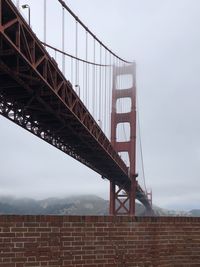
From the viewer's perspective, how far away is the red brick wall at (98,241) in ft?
19.6

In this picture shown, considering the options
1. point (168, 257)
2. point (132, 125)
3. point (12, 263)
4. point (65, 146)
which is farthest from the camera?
point (132, 125)

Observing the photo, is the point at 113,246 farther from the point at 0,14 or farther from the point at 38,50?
the point at 38,50

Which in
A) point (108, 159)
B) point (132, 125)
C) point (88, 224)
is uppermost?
point (132, 125)

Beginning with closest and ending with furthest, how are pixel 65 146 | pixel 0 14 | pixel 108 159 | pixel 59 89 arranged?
pixel 0 14
pixel 59 89
pixel 65 146
pixel 108 159

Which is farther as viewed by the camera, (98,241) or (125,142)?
(125,142)

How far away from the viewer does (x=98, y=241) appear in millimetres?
6605

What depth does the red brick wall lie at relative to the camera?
5984 mm

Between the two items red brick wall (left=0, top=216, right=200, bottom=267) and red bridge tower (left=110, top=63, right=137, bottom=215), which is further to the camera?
red bridge tower (left=110, top=63, right=137, bottom=215)

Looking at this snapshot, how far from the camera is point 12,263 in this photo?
233 inches

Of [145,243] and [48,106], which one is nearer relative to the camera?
[145,243]

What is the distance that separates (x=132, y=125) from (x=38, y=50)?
107ft

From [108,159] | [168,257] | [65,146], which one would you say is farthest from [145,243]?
[108,159]

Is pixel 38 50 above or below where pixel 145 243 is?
above

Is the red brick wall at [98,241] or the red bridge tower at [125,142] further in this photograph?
the red bridge tower at [125,142]
